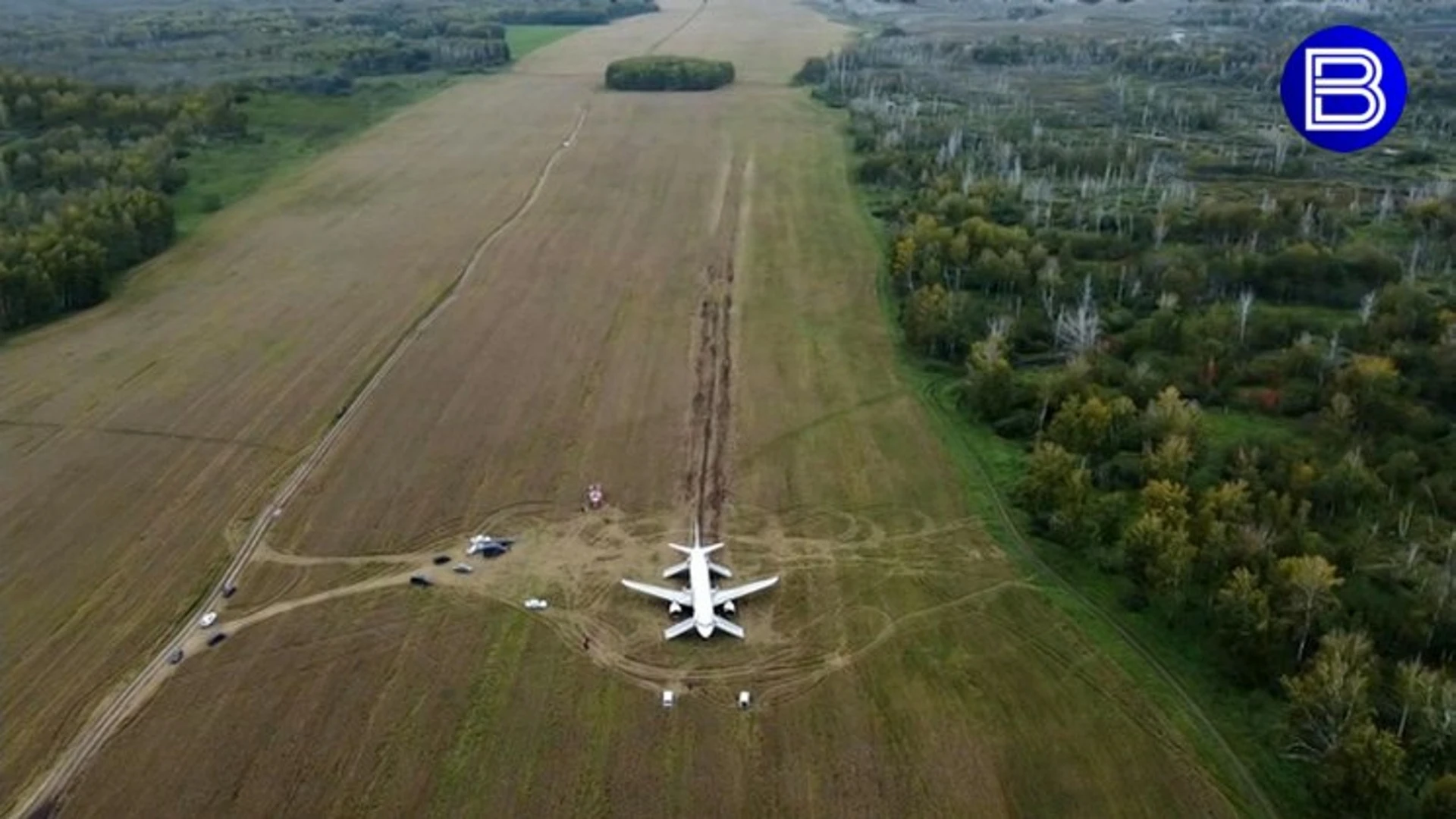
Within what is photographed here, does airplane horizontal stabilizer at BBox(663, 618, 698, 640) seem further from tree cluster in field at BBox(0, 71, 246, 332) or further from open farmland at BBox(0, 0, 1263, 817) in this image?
tree cluster in field at BBox(0, 71, 246, 332)

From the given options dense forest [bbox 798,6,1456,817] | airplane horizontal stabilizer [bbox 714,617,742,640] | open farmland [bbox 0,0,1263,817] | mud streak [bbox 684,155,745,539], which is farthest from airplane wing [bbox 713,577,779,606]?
dense forest [bbox 798,6,1456,817]

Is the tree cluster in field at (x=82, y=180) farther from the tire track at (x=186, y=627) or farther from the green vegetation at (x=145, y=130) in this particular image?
the tire track at (x=186, y=627)

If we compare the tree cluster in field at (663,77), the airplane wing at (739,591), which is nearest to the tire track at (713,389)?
the airplane wing at (739,591)

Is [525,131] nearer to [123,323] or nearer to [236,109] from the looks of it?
[236,109]

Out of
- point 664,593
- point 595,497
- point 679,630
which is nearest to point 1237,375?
point 595,497

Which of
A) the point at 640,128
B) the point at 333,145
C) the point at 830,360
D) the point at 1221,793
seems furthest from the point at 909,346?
the point at 333,145

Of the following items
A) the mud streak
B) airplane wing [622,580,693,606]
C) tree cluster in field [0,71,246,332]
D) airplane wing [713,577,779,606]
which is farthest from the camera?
tree cluster in field [0,71,246,332]

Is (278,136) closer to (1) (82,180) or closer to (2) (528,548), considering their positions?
(1) (82,180)
